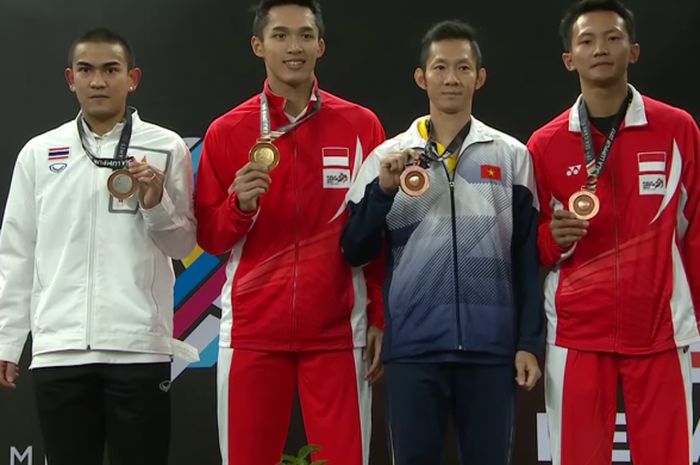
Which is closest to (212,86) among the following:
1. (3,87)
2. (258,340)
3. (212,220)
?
(3,87)

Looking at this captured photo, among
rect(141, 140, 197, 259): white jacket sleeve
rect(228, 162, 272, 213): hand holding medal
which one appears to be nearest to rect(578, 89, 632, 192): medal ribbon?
rect(228, 162, 272, 213): hand holding medal

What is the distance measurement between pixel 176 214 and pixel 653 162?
5.11 feet

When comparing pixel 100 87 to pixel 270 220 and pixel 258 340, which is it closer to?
pixel 270 220

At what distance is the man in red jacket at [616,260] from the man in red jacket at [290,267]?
0.61 metres

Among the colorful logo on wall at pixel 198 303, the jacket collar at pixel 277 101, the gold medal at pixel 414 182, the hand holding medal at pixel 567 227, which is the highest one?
the jacket collar at pixel 277 101

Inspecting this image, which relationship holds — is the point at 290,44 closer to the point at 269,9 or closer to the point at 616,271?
the point at 269,9

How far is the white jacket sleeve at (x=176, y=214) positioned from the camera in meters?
2.84

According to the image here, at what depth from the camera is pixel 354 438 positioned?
113 inches

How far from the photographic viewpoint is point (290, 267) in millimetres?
2939

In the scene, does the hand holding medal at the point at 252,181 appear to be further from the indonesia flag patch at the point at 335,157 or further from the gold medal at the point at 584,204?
the gold medal at the point at 584,204

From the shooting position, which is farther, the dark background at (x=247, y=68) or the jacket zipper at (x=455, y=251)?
the dark background at (x=247, y=68)

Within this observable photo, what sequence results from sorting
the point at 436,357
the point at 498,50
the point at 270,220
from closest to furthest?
the point at 436,357
the point at 270,220
the point at 498,50

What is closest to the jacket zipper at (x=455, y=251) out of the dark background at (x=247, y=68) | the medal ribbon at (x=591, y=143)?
the medal ribbon at (x=591, y=143)

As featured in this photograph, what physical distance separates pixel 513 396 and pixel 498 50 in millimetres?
1711
